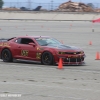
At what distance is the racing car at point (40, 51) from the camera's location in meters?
19.9

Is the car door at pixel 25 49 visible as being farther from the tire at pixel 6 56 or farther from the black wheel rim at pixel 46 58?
the black wheel rim at pixel 46 58

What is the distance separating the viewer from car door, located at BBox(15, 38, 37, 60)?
2067 cm

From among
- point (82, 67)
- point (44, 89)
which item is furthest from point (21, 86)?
point (82, 67)

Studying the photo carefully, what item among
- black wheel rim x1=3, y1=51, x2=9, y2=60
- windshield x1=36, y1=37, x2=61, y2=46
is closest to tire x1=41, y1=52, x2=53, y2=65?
windshield x1=36, y1=37, x2=61, y2=46

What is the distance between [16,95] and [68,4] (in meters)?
119

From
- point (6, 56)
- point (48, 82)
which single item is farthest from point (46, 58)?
point (48, 82)

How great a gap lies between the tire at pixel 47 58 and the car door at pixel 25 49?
A: 0.59 metres

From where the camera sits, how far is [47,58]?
65.9 feet

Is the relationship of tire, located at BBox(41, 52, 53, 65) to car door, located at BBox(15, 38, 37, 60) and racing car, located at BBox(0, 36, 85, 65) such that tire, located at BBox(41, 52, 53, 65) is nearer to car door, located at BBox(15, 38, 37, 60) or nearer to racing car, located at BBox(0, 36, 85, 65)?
racing car, located at BBox(0, 36, 85, 65)

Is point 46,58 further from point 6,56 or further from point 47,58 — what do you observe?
point 6,56

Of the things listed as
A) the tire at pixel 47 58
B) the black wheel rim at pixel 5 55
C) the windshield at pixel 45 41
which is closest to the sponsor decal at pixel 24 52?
A: the windshield at pixel 45 41

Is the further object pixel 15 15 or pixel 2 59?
Answer: pixel 15 15

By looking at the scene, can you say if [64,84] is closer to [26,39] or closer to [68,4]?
[26,39]

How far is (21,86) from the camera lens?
44.6ft
